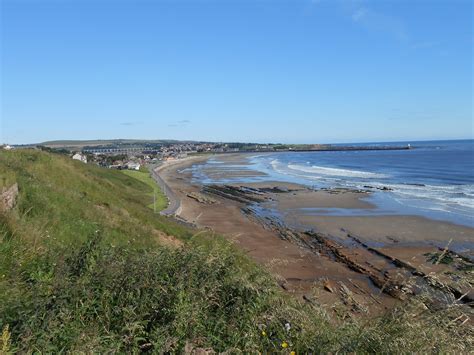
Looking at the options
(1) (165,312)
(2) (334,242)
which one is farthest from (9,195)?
(2) (334,242)

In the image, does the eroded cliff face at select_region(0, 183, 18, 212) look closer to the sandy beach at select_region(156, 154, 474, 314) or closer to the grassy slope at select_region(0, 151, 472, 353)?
the grassy slope at select_region(0, 151, 472, 353)

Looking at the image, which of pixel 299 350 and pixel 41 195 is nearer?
pixel 299 350

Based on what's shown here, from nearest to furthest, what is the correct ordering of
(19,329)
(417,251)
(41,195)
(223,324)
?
(19,329) < (223,324) < (41,195) < (417,251)

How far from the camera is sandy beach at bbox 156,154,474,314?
1588 cm

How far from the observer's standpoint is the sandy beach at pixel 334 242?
52.1ft

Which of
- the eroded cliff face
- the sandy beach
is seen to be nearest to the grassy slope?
the sandy beach

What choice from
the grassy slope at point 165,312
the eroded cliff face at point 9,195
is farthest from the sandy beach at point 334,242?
the eroded cliff face at point 9,195

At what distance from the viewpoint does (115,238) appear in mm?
11891

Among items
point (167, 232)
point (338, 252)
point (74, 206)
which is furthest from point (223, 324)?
point (338, 252)

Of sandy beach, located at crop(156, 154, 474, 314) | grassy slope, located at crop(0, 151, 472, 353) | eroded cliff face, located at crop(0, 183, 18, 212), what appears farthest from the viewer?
sandy beach, located at crop(156, 154, 474, 314)

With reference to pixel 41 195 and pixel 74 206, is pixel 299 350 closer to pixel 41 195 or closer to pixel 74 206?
pixel 41 195

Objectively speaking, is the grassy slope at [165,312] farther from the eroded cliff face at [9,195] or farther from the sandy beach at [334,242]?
the eroded cliff face at [9,195]

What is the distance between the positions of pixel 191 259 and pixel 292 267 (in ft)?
48.6

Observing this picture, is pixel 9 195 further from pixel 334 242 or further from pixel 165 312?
pixel 334 242
